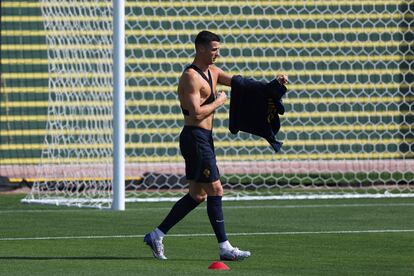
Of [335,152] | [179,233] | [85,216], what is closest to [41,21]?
[335,152]

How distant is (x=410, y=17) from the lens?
66.6ft

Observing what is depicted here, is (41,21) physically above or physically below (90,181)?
above

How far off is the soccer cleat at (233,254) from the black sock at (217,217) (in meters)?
0.13

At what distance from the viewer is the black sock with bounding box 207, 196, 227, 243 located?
29.8 ft

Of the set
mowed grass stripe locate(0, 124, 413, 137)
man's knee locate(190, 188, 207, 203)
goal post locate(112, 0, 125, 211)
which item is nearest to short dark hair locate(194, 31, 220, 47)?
man's knee locate(190, 188, 207, 203)

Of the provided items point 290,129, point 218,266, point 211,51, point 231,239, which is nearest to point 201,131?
point 211,51

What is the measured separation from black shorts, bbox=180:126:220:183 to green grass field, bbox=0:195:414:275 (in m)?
0.56

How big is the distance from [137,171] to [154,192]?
1.64 m

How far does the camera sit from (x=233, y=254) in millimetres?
8859

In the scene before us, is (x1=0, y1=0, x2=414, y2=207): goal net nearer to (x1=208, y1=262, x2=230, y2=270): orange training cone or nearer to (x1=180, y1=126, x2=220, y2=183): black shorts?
(x1=180, y1=126, x2=220, y2=183): black shorts

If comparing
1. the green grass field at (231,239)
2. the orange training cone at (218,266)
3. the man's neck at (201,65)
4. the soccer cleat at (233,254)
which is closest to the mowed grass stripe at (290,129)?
the green grass field at (231,239)

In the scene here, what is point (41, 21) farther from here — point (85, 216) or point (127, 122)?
point (85, 216)

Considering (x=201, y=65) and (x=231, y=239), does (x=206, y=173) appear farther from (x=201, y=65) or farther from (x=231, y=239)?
(x=231, y=239)

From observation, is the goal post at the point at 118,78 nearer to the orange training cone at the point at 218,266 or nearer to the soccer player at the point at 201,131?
the soccer player at the point at 201,131
